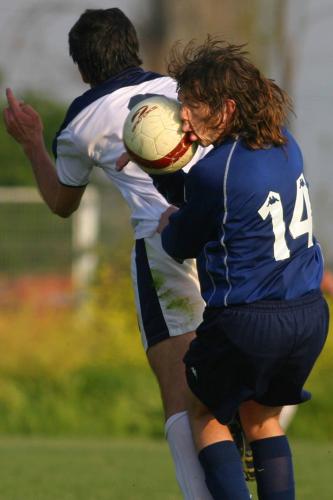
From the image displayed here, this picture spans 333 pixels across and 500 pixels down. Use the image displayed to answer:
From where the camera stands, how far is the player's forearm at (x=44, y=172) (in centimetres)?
530

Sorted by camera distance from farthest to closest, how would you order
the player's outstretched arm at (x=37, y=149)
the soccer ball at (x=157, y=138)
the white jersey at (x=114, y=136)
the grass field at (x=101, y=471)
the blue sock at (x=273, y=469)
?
the grass field at (x=101, y=471), the player's outstretched arm at (x=37, y=149), the white jersey at (x=114, y=136), the blue sock at (x=273, y=469), the soccer ball at (x=157, y=138)

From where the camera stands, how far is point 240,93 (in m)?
4.34

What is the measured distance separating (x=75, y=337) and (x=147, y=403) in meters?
1.87

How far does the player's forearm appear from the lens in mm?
5301

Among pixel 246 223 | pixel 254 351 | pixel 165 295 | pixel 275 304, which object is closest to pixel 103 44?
pixel 165 295

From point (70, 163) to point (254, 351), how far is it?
1.27 meters

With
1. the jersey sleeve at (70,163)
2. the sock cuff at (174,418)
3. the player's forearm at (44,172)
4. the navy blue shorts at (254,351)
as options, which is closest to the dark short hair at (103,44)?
the jersey sleeve at (70,163)

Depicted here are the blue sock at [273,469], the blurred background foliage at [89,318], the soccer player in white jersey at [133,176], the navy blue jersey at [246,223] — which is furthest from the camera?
the blurred background foliage at [89,318]

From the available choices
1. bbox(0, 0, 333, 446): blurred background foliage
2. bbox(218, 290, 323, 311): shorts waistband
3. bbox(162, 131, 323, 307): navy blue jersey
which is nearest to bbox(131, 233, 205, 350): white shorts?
bbox(162, 131, 323, 307): navy blue jersey

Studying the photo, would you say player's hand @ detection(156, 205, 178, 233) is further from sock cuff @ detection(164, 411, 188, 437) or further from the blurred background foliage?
the blurred background foliage

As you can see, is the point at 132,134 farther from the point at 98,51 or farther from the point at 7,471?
the point at 7,471

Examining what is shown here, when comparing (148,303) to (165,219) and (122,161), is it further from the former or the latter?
(122,161)

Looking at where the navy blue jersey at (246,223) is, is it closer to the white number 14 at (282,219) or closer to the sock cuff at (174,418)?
the white number 14 at (282,219)

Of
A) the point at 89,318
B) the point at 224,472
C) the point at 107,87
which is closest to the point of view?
the point at 224,472
